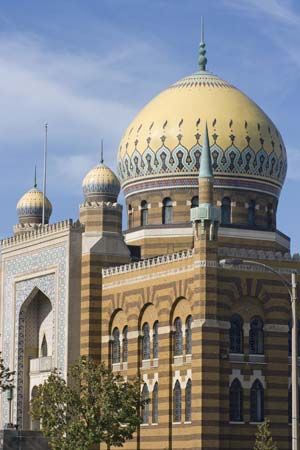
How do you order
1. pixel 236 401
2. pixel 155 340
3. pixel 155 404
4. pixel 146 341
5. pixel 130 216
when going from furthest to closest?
pixel 130 216
pixel 146 341
pixel 155 340
pixel 155 404
pixel 236 401

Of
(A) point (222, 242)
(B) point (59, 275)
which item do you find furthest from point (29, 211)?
(A) point (222, 242)

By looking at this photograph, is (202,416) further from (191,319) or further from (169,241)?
(169,241)

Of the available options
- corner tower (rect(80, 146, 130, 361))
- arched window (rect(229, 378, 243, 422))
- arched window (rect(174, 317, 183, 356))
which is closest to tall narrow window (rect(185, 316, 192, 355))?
arched window (rect(174, 317, 183, 356))

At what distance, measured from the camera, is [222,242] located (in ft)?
213

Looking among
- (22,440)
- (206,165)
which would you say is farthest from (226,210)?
(22,440)

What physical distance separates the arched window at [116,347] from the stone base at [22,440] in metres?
4.95

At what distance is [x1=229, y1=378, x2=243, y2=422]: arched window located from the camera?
186ft

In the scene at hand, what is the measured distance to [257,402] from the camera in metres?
57.6

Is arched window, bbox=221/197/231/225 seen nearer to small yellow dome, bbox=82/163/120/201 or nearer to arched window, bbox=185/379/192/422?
small yellow dome, bbox=82/163/120/201

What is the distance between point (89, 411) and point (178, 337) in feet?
24.0

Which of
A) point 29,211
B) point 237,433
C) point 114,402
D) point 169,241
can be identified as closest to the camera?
point 114,402

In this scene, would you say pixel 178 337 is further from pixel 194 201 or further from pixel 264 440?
pixel 194 201

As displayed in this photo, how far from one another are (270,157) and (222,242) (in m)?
5.81

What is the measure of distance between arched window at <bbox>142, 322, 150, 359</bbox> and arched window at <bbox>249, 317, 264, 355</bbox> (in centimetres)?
531
